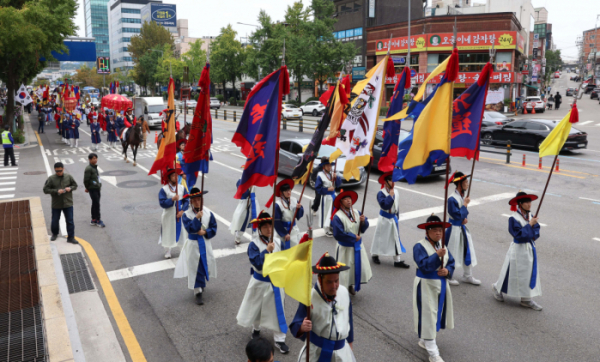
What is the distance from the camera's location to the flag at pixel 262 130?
5.90 m

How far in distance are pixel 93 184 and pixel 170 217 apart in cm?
309

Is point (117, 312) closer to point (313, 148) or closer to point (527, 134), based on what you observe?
point (313, 148)

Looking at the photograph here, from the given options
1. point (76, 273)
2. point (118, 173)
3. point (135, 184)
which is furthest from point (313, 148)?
point (118, 173)

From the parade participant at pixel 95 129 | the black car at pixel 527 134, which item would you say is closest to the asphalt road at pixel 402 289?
the black car at pixel 527 134

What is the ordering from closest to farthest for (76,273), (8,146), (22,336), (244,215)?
(22,336)
(76,273)
(244,215)
(8,146)

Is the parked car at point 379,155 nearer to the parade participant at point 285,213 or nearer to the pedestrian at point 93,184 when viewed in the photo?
the parade participant at point 285,213

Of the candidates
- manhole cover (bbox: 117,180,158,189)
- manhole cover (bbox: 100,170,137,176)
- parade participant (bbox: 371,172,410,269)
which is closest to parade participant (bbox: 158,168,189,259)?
parade participant (bbox: 371,172,410,269)

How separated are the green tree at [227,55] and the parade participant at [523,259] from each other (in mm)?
62340

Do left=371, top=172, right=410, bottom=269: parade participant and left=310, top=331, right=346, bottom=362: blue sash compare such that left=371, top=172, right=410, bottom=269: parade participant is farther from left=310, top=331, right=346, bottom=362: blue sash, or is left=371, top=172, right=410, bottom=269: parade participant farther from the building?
the building

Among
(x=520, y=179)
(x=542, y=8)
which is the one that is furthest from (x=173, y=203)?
(x=542, y=8)

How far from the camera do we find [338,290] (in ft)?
14.7

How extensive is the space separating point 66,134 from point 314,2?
35.2 meters

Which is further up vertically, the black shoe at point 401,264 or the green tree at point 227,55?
the green tree at point 227,55

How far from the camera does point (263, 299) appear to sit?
19.2 ft
